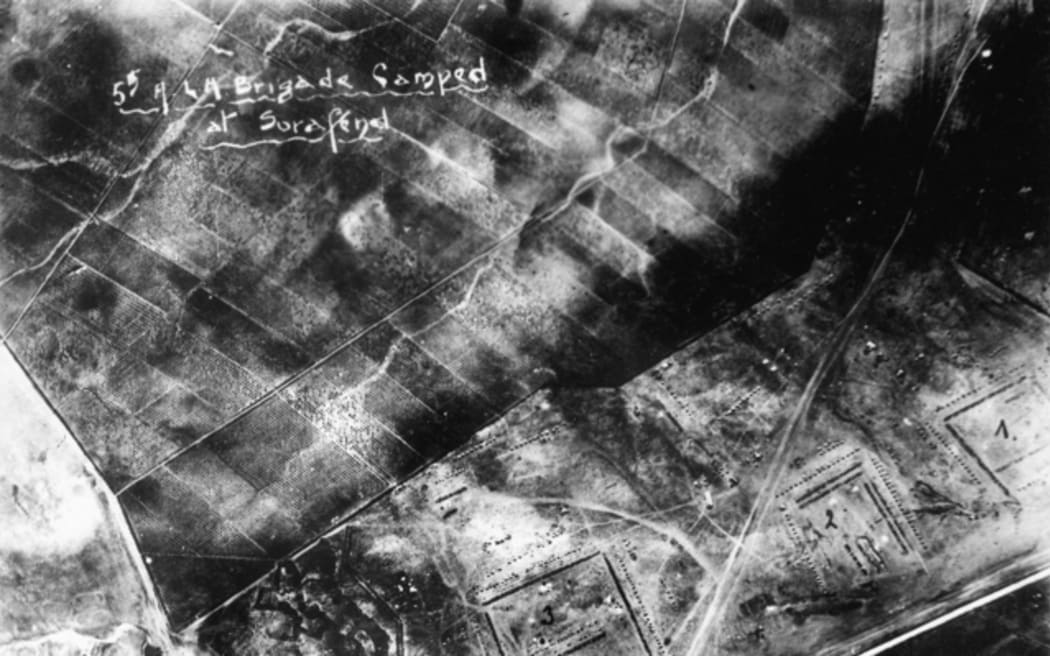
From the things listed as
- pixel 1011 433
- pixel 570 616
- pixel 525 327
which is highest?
pixel 525 327

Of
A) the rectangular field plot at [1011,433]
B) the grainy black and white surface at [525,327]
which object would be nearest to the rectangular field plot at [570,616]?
the grainy black and white surface at [525,327]

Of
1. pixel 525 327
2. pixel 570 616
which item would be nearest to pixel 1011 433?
pixel 570 616

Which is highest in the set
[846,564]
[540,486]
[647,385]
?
[647,385]

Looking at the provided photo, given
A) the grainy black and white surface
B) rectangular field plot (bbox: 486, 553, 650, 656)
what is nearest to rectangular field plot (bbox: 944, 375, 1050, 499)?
the grainy black and white surface

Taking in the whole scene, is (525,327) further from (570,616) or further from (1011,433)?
(1011,433)

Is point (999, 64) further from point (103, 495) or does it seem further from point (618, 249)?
point (103, 495)

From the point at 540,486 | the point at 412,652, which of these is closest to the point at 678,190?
the point at 540,486

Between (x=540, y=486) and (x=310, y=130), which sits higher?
(x=310, y=130)

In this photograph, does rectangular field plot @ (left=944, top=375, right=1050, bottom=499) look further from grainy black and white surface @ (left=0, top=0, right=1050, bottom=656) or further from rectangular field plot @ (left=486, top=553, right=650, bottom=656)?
rectangular field plot @ (left=486, top=553, right=650, bottom=656)

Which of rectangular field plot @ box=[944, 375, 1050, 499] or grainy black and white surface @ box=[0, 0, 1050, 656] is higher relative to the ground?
grainy black and white surface @ box=[0, 0, 1050, 656]
